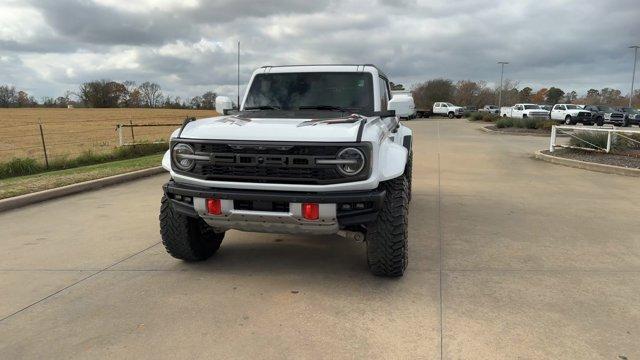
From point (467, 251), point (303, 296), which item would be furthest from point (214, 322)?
point (467, 251)

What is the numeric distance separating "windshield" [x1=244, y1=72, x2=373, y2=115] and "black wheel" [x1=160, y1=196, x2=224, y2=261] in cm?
150

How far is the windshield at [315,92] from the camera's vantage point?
5.35 meters

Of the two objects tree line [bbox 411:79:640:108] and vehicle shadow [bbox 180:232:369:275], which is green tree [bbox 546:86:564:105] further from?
vehicle shadow [bbox 180:232:369:275]

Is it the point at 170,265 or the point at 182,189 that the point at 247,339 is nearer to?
the point at 182,189

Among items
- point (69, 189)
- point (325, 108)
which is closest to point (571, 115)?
point (69, 189)

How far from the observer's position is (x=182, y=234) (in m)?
4.68

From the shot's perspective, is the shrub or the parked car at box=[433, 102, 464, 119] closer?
the shrub

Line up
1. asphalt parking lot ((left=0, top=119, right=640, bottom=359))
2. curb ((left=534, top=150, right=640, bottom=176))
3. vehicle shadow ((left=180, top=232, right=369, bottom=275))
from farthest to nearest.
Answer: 1. curb ((left=534, top=150, right=640, bottom=176))
2. vehicle shadow ((left=180, top=232, right=369, bottom=275))
3. asphalt parking lot ((left=0, top=119, right=640, bottom=359))

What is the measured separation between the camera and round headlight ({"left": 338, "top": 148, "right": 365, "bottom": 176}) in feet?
13.0

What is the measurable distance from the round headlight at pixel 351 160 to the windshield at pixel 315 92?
1.32 meters

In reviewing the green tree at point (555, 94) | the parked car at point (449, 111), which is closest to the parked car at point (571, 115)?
the parked car at point (449, 111)

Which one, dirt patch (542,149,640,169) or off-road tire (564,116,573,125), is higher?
dirt patch (542,149,640,169)

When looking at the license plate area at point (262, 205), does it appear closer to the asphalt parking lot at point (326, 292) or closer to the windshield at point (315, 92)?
the asphalt parking lot at point (326, 292)

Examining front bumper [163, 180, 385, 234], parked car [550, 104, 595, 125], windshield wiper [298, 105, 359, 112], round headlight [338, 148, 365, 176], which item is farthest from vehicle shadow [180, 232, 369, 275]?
parked car [550, 104, 595, 125]
